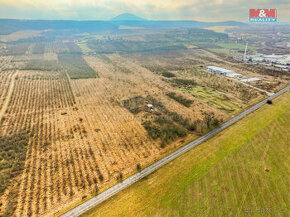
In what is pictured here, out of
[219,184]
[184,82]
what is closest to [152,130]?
[219,184]

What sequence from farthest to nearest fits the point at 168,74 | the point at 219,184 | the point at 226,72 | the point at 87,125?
1. the point at 168,74
2. the point at 226,72
3. the point at 87,125
4. the point at 219,184

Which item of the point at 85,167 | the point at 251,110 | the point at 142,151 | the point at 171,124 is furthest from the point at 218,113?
the point at 85,167

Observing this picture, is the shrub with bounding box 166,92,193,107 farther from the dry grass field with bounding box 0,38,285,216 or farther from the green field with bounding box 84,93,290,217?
the green field with bounding box 84,93,290,217

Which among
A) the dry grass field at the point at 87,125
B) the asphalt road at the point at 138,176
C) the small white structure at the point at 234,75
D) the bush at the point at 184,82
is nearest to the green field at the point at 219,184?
the asphalt road at the point at 138,176

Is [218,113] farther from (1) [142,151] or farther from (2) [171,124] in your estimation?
(1) [142,151]

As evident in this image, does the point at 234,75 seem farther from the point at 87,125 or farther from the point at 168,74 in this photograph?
the point at 87,125

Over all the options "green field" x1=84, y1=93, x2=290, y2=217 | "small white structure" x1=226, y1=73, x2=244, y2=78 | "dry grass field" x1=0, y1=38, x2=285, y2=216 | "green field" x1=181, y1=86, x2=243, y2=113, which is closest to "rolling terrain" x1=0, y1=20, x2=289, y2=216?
"dry grass field" x1=0, y1=38, x2=285, y2=216
